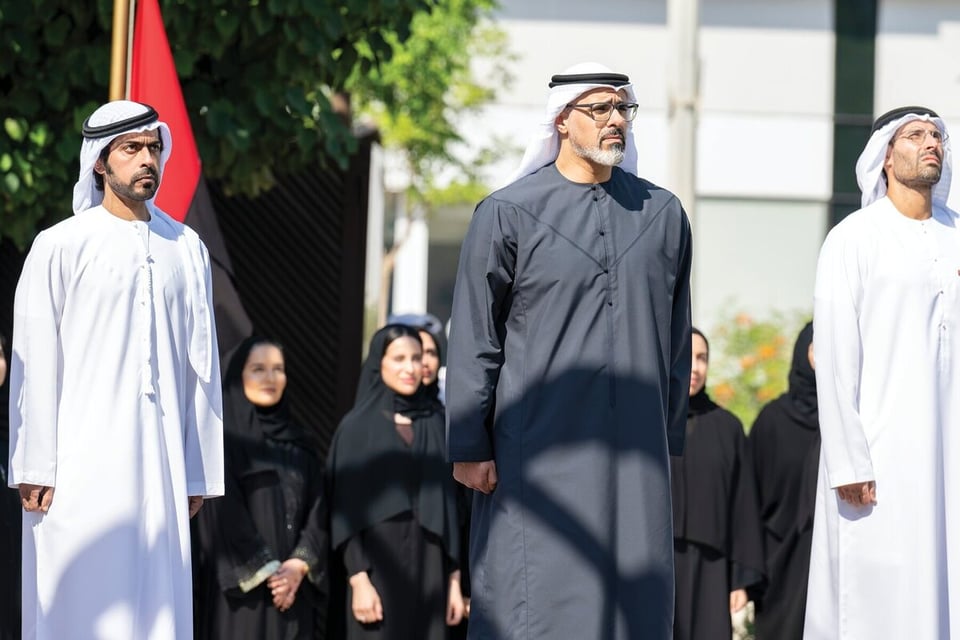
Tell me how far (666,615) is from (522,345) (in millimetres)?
889

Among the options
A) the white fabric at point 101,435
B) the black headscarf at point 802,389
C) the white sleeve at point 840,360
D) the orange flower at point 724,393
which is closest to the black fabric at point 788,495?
the black headscarf at point 802,389

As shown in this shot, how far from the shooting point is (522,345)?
5.18 m

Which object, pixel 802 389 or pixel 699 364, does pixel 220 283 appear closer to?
pixel 699 364

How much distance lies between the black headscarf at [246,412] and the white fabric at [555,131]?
94.1 inches

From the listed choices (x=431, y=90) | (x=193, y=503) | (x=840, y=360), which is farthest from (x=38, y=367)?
(x=431, y=90)

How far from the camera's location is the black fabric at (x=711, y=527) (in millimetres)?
7496

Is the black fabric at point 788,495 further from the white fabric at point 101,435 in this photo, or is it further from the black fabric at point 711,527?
the white fabric at point 101,435

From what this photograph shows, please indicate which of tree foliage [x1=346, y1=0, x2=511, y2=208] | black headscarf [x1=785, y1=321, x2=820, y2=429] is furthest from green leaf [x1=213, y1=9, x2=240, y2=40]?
tree foliage [x1=346, y1=0, x2=511, y2=208]

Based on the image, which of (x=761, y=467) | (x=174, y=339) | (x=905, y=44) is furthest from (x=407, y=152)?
(x=174, y=339)

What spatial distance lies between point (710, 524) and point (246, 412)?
2.04 meters

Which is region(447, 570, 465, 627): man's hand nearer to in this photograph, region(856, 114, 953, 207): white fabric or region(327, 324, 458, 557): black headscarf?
region(327, 324, 458, 557): black headscarf

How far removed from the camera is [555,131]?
17.7ft

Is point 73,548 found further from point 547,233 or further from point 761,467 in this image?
point 761,467

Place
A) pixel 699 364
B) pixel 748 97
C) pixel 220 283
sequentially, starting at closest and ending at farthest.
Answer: pixel 699 364 < pixel 220 283 < pixel 748 97
